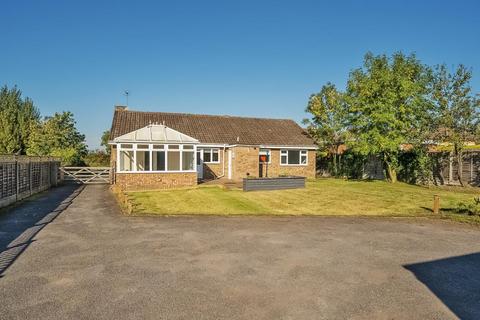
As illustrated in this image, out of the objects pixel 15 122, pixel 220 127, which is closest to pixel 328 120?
pixel 220 127

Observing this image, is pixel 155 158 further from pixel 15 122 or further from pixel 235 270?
pixel 15 122

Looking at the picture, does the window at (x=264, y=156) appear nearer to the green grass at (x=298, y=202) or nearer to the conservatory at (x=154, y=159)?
the conservatory at (x=154, y=159)

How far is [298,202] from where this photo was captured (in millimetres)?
16953

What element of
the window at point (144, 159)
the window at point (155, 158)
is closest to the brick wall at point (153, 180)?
the window at point (155, 158)

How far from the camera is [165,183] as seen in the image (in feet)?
71.9

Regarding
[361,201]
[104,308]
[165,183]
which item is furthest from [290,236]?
[165,183]

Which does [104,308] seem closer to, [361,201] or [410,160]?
[361,201]

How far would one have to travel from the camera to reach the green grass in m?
14.4

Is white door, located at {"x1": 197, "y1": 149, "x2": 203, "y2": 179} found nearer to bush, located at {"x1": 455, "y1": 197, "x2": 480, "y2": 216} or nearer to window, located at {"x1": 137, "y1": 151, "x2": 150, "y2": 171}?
window, located at {"x1": 137, "y1": 151, "x2": 150, "y2": 171}

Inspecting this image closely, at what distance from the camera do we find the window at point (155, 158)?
21297mm

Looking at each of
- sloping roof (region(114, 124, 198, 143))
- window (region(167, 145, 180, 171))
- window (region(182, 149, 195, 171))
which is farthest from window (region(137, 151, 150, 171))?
window (region(182, 149, 195, 171))

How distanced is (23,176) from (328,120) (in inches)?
938

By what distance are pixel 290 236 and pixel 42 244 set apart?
6.74 meters

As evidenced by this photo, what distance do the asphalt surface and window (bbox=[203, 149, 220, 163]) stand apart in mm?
16061
